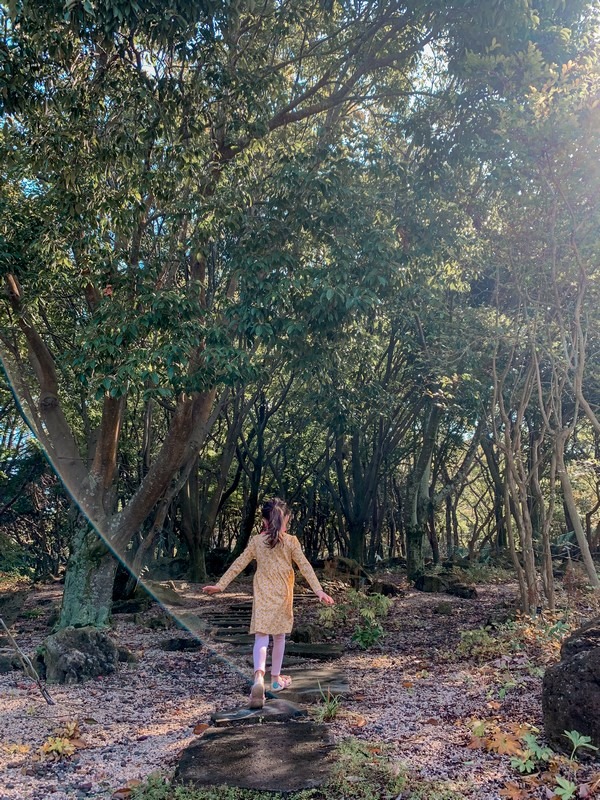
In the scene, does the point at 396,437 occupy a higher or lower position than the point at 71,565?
higher

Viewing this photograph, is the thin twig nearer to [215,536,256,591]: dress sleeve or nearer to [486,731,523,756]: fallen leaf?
[215,536,256,591]: dress sleeve

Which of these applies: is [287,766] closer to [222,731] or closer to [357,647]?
[222,731]

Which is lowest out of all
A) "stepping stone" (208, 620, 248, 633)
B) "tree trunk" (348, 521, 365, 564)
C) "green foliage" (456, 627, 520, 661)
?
"stepping stone" (208, 620, 248, 633)

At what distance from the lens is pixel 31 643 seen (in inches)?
416

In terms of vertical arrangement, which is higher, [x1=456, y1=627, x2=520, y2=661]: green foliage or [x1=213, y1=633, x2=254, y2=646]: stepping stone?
[x1=456, y1=627, x2=520, y2=661]: green foliage

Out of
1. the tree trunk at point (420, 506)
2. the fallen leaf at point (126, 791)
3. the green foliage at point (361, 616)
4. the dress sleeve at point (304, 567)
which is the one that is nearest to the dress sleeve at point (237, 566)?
the dress sleeve at point (304, 567)

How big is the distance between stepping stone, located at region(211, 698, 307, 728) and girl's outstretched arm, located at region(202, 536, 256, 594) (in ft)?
3.11

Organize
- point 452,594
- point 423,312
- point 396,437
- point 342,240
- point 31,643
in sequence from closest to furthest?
point 342,240
point 31,643
point 423,312
point 452,594
point 396,437

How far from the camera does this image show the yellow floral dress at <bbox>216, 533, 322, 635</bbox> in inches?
227

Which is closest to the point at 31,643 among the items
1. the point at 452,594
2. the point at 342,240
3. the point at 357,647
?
the point at 357,647

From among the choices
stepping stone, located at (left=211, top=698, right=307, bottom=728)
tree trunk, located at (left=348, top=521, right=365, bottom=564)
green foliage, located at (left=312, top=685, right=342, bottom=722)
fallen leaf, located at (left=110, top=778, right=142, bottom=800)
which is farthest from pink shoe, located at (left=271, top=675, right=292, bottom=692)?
tree trunk, located at (left=348, top=521, right=365, bottom=564)

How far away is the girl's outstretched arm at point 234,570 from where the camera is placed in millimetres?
5723

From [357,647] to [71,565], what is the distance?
4.14m

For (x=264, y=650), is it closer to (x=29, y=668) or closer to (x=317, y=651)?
(x=29, y=668)
